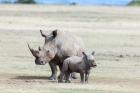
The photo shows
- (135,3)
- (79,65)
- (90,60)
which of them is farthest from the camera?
(135,3)

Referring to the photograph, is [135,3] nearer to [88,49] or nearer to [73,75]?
[88,49]

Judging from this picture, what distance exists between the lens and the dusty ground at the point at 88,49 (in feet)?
62.3

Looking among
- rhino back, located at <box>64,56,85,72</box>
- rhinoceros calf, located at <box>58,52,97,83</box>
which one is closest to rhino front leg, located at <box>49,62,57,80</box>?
rhinoceros calf, located at <box>58,52,97,83</box>

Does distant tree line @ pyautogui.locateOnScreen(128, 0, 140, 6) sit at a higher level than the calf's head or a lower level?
lower

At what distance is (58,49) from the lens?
21.2 metres

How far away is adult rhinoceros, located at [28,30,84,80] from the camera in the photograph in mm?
20969

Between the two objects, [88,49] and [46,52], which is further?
[88,49]

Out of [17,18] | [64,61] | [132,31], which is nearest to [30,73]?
[64,61]

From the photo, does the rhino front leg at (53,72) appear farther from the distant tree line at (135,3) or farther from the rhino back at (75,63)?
the distant tree line at (135,3)

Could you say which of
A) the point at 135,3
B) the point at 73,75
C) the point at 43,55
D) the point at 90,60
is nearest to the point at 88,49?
the point at 73,75

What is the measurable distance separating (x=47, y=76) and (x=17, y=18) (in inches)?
1049

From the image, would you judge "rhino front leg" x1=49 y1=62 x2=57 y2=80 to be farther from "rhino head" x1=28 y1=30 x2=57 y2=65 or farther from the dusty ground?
"rhino head" x1=28 y1=30 x2=57 y2=65

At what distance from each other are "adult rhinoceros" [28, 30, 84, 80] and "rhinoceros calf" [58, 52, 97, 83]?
0.86 m

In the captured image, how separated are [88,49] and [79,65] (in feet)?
33.0
